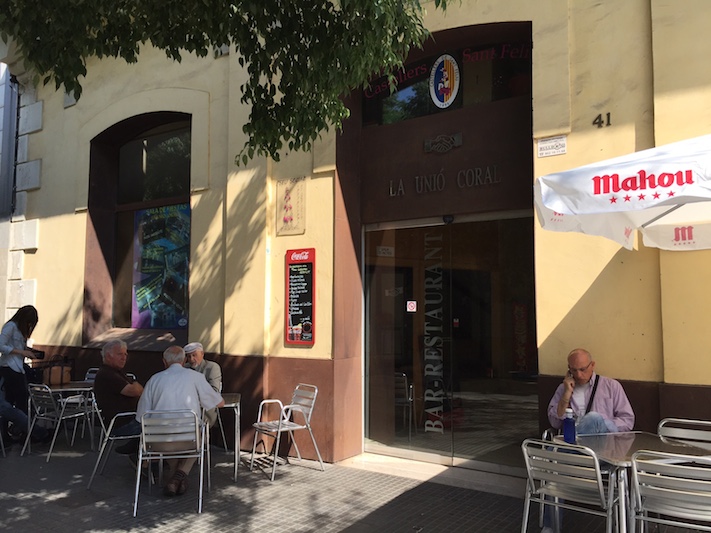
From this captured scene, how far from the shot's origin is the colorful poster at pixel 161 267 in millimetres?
8820

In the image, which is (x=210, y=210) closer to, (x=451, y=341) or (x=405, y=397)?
(x=405, y=397)

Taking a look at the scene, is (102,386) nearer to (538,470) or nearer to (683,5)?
(538,470)

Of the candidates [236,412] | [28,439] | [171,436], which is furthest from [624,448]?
[28,439]

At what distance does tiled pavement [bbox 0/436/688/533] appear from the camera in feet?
15.6

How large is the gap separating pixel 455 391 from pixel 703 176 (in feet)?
12.5

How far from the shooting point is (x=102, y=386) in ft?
19.5

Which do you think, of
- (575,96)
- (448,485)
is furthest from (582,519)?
(575,96)

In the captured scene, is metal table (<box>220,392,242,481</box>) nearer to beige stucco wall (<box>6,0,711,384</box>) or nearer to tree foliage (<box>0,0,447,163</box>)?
beige stucco wall (<box>6,0,711,384</box>)

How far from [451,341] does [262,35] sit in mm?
3652

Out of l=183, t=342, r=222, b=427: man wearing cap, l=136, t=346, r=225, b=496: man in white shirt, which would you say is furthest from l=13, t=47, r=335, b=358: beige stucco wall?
l=136, t=346, r=225, b=496: man in white shirt

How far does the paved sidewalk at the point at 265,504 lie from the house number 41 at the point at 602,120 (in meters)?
3.20

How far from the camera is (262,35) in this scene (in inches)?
186

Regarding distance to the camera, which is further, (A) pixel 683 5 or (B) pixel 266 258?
(B) pixel 266 258

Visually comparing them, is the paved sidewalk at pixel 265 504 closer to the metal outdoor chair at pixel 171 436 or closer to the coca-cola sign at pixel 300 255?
the metal outdoor chair at pixel 171 436
